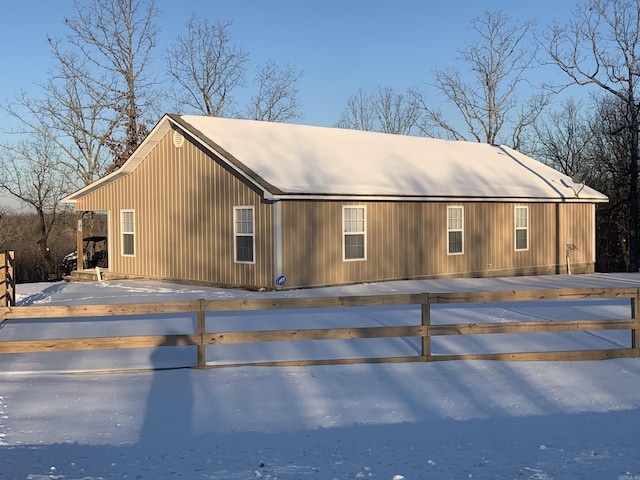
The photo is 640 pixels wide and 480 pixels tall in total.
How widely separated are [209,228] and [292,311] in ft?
25.0

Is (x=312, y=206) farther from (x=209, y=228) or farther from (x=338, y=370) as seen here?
(x=338, y=370)

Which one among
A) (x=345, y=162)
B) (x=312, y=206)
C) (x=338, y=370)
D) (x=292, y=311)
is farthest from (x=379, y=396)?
(x=345, y=162)

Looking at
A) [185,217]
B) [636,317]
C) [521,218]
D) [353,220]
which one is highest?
[185,217]

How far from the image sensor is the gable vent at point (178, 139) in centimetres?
2244

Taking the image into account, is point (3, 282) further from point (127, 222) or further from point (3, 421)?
point (127, 222)

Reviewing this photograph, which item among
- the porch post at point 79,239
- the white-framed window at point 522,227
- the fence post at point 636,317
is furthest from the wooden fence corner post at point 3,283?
the white-framed window at point 522,227

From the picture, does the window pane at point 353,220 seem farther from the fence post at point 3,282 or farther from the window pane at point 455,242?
the fence post at point 3,282

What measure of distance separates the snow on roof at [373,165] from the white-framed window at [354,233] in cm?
59

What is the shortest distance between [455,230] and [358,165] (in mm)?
3938

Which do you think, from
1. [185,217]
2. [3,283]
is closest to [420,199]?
[185,217]

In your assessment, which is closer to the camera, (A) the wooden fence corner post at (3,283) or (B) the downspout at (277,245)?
(A) the wooden fence corner post at (3,283)

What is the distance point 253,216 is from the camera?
1978cm

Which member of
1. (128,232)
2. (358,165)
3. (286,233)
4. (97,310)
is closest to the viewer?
(97,310)

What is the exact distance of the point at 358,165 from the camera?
2356 centimetres
